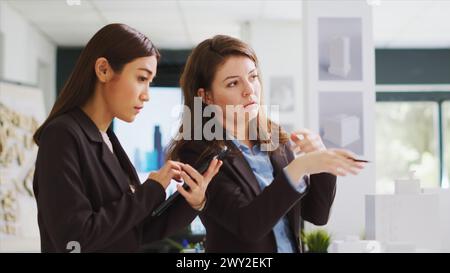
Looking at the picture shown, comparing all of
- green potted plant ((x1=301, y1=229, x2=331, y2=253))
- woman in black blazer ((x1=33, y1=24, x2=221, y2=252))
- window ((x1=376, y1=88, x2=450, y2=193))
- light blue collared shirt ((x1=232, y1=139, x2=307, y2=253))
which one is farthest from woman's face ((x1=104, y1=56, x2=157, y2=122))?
window ((x1=376, y1=88, x2=450, y2=193))

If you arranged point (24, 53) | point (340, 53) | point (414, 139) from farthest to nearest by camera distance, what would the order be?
point (414, 139) → point (24, 53) → point (340, 53)

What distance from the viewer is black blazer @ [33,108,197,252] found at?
21.5 inches

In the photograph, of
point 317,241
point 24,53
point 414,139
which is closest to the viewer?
point 317,241

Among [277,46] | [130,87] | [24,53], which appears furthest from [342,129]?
[130,87]

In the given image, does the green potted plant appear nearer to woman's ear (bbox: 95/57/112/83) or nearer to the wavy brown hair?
the wavy brown hair

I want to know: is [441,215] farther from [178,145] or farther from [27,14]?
[27,14]

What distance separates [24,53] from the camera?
262cm

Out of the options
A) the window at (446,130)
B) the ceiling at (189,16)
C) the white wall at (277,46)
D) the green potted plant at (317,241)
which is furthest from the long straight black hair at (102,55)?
the window at (446,130)

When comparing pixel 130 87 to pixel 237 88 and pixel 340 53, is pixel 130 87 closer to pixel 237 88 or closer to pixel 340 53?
pixel 237 88

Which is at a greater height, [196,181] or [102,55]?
[102,55]

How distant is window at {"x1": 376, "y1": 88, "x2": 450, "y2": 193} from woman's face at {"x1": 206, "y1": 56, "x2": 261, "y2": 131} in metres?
3.08

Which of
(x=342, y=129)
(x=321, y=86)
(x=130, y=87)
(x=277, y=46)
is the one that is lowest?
(x=130, y=87)

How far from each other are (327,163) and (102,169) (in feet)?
0.70

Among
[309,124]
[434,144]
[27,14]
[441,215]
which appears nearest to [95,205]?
[441,215]
